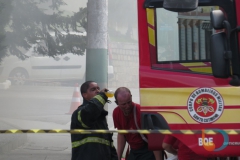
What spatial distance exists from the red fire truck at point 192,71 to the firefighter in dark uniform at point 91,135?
1.35 feet

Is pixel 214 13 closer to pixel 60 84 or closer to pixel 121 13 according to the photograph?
pixel 121 13

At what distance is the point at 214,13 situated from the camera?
4520mm

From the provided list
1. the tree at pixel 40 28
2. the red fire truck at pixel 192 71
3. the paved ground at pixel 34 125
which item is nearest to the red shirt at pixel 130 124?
the red fire truck at pixel 192 71

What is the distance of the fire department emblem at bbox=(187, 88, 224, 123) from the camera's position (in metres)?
4.92

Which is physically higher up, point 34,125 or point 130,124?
point 130,124

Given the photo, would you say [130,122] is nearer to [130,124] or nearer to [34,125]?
[130,124]

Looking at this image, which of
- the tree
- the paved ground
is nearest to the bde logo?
the paved ground

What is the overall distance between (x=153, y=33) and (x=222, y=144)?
1145 millimetres

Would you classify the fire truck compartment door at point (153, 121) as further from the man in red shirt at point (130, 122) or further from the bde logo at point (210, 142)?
the man in red shirt at point (130, 122)

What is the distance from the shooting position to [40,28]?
13211 mm

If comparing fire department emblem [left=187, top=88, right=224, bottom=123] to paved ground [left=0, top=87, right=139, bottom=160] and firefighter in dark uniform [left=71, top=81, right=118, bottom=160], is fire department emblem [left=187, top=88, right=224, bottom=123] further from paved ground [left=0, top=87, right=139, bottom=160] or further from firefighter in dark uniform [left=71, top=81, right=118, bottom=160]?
paved ground [left=0, top=87, right=139, bottom=160]

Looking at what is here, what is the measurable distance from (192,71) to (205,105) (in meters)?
0.35

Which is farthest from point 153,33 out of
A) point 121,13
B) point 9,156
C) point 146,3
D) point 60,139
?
point 121,13

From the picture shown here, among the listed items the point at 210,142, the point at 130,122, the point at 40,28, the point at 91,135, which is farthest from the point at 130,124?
the point at 40,28
